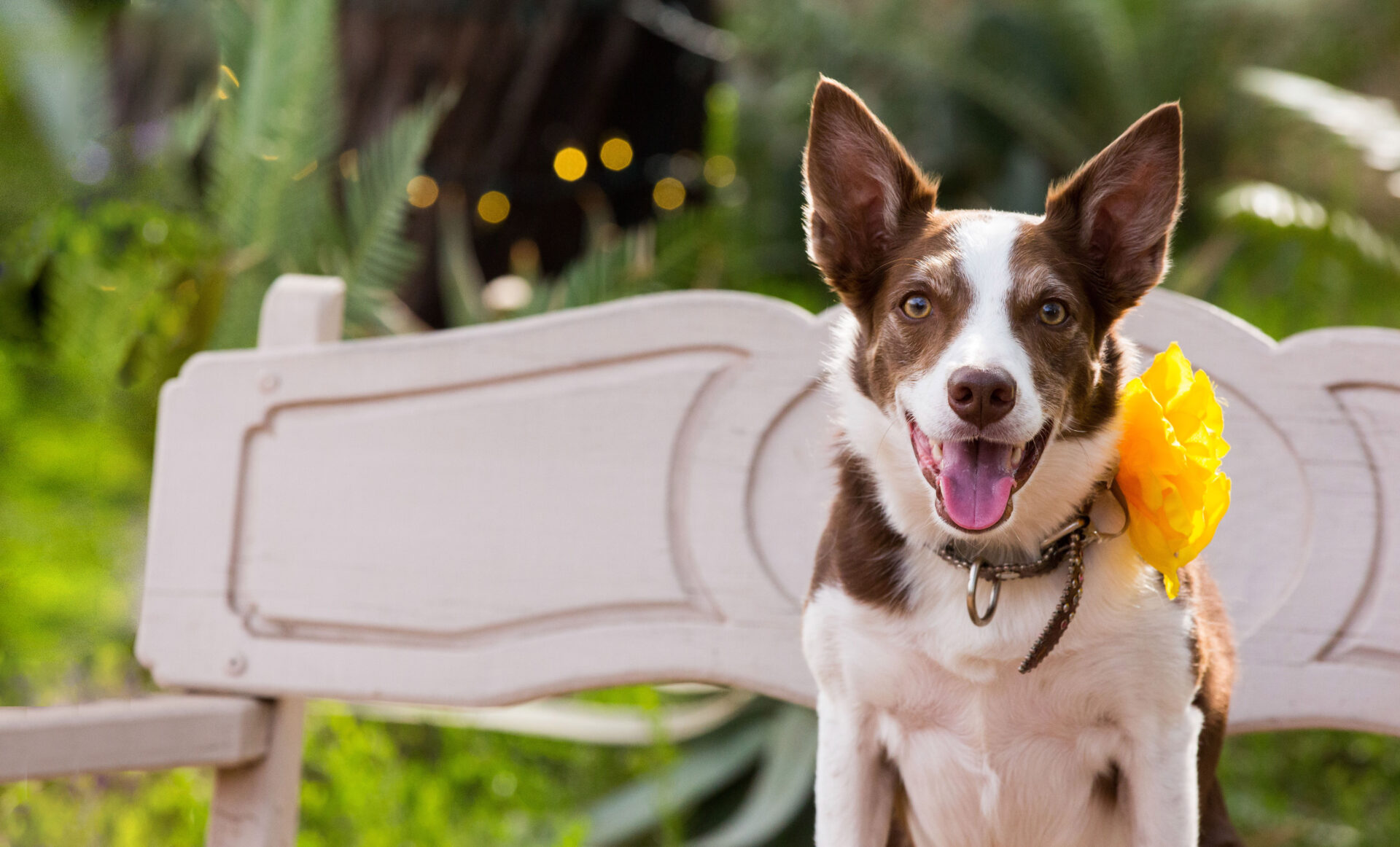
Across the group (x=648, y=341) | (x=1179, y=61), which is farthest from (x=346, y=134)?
(x=1179, y=61)

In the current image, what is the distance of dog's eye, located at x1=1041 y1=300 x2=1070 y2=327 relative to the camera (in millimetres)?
1043

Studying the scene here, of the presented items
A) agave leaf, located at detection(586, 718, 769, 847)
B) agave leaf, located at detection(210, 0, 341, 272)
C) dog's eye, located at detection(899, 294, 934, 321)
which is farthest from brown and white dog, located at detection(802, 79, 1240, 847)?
agave leaf, located at detection(210, 0, 341, 272)

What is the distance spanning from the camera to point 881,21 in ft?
10.8

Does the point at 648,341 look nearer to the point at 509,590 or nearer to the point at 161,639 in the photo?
the point at 509,590

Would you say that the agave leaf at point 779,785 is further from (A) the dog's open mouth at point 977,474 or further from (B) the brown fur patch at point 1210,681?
(A) the dog's open mouth at point 977,474

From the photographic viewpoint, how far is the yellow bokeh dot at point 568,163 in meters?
3.30

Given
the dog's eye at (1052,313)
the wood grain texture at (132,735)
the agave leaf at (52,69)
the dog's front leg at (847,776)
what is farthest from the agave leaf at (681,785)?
the agave leaf at (52,69)

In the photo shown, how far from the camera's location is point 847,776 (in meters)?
1.13

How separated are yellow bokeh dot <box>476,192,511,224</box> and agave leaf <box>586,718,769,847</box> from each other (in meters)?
1.66

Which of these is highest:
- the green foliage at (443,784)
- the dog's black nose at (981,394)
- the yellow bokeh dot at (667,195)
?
the yellow bokeh dot at (667,195)

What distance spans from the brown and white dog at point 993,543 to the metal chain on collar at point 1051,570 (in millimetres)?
14

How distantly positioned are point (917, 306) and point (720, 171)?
2.02 m

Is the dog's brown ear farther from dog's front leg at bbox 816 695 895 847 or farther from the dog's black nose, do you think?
dog's front leg at bbox 816 695 895 847

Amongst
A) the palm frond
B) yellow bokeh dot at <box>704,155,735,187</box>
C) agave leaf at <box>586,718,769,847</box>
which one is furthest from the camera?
yellow bokeh dot at <box>704,155,735,187</box>
